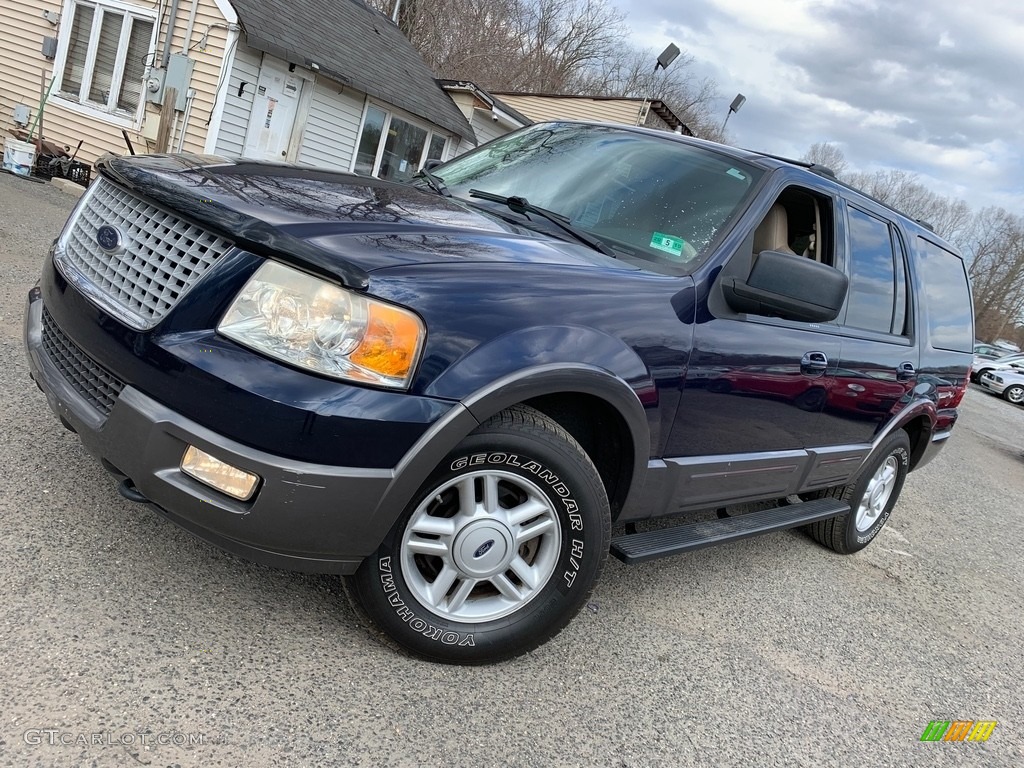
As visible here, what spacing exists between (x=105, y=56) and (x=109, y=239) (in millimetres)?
13021

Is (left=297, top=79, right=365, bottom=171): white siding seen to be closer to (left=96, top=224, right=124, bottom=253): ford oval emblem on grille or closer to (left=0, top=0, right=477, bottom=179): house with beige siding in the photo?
(left=0, top=0, right=477, bottom=179): house with beige siding

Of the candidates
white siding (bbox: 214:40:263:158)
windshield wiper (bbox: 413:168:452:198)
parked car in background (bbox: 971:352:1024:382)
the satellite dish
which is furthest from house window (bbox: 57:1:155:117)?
parked car in background (bbox: 971:352:1024:382)

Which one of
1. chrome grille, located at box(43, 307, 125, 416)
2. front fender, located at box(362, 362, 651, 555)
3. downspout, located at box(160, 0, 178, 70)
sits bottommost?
chrome grille, located at box(43, 307, 125, 416)

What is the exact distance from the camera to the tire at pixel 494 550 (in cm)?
222

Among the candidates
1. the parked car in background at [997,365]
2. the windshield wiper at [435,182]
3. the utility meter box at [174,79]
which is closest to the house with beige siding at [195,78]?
the utility meter box at [174,79]

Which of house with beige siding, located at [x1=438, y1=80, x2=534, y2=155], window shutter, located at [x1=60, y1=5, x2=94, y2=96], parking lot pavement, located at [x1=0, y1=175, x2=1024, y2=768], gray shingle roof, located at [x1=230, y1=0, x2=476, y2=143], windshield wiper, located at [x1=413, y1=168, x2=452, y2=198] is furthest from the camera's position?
house with beige siding, located at [x1=438, y1=80, x2=534, y2=155]

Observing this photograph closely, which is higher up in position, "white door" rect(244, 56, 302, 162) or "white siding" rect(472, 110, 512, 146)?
"white siding" rect(472, 110, 512, 146)

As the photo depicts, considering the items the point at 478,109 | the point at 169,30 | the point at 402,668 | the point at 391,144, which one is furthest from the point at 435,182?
the point at 478,109

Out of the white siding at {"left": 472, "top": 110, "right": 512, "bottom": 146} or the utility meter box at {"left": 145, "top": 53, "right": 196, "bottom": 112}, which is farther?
the white siding at {"left": 472, "top": 110, "right": 512, "bottom": 146}

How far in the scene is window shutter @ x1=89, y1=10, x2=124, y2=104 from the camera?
497 inches

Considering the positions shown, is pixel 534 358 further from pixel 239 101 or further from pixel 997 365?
pixel 997 365

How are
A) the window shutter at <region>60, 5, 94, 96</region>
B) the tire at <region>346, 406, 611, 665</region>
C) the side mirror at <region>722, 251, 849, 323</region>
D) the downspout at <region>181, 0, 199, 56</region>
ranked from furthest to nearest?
the window shutter at <region>60, 5, 94, 96</region> < the downspout at <region>181, 0, 199, 56</region> < the side mirror at <region>722, 251, 849, 323</region> < the tire at <region>346, 406, 611, 665</region>

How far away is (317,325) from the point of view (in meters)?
1.97

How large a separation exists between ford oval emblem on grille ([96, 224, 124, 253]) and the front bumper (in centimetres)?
49
